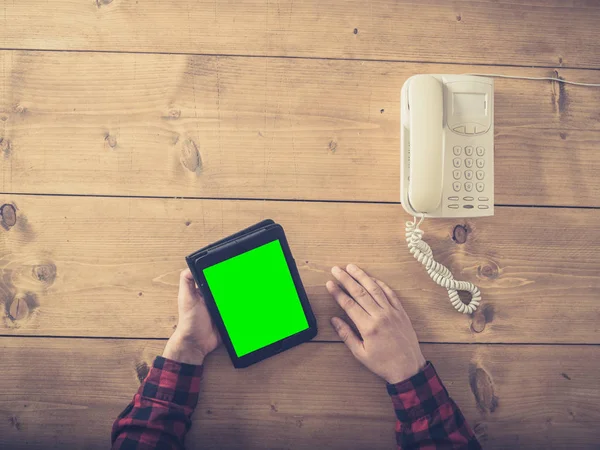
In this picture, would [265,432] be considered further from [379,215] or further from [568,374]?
[568,374]

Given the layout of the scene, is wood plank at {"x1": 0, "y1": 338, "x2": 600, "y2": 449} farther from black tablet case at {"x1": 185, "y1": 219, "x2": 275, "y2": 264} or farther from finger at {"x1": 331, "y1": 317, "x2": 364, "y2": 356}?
black tablet case at {"x1": 185, "y1": 219, "x2": 275, "y2": 264}

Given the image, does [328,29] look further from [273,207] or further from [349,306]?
[349,306]

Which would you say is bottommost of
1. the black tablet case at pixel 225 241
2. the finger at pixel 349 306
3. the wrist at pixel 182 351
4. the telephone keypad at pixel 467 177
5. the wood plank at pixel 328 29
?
the wrist at pixel 182 351

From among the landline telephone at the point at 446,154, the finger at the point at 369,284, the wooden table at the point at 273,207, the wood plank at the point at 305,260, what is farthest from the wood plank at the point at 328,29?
the finger at the point at 369,284

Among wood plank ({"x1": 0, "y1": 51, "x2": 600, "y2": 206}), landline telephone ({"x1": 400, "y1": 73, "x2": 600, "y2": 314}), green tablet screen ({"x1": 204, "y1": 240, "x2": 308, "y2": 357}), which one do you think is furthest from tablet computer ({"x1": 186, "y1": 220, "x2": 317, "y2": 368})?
landline telephone ({"x1": 400, "y1": 73, "x2": 600, "y2": 314})

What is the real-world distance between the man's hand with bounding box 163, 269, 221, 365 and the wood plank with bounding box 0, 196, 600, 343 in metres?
0.04

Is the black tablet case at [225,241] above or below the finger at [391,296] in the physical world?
above

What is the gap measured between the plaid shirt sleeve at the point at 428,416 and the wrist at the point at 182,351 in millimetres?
313

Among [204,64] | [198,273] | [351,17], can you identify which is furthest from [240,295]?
[351,17]

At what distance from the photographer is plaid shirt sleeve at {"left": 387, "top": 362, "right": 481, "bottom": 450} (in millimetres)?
661

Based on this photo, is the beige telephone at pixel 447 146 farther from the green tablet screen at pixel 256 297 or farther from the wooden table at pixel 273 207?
the green tablet screen at pixel 256 297

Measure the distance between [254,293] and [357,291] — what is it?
17cm

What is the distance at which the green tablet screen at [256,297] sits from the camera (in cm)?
67

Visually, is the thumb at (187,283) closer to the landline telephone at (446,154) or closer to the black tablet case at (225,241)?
the black tablet case at (225,241)
